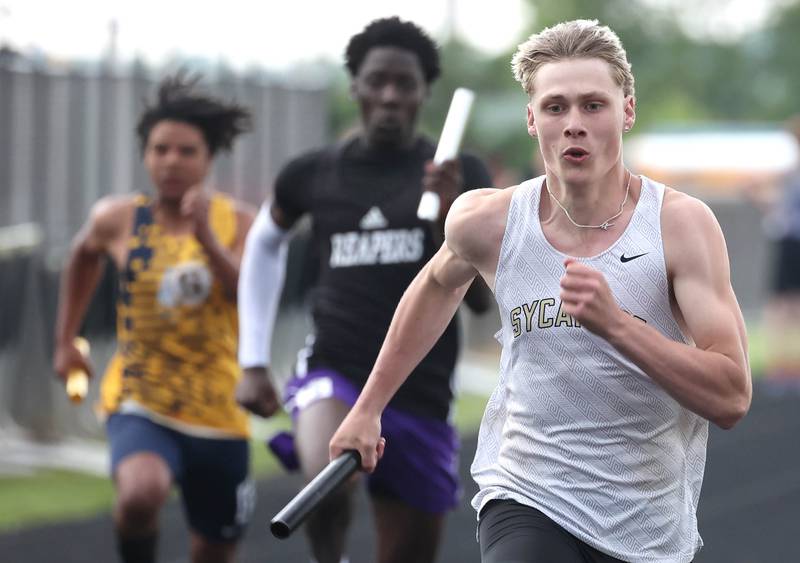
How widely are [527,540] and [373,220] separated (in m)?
2.29

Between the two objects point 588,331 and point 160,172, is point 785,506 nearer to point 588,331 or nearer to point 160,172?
point 160,172

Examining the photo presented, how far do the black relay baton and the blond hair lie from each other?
1024 millimetres

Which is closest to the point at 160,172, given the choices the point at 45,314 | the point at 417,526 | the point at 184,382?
Answer: the point at 184,382

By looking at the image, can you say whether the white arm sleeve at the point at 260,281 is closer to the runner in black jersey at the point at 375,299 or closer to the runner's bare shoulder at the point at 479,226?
the runner in black jersey at the point at 375,299

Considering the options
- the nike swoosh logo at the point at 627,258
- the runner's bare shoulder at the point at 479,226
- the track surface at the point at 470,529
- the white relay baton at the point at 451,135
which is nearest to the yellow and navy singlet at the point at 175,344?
the white relay baton at the point at 451,135

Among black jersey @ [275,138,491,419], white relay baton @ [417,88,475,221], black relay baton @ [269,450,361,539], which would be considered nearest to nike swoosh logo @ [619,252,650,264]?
black relay baton @ [269,450,361,539]

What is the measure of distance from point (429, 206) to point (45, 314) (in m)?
5.75

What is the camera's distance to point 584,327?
3.51 m

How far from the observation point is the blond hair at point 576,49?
3707mm

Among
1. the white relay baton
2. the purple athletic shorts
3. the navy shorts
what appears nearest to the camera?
the white relay baton

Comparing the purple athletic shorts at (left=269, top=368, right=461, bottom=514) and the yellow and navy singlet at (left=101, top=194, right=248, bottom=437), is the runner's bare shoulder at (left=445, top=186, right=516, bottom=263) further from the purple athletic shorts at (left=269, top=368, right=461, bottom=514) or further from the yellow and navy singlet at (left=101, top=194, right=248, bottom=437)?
the yellow and navy singlet at (left=101, top=194, right=248, bottom=437)

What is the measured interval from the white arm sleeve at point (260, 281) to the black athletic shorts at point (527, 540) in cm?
231

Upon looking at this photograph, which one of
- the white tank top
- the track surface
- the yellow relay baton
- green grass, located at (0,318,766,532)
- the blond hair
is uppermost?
the blond hair

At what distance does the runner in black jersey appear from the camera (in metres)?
5.70
